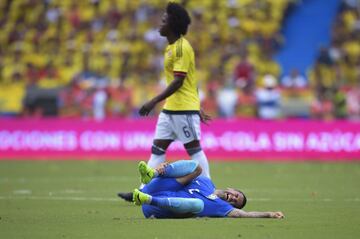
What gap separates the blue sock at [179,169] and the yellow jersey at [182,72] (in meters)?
2.23

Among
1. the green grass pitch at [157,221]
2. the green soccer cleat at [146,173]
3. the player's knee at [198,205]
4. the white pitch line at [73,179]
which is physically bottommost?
the white pitch line at [73,179]

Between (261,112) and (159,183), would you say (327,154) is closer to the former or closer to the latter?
(261,112)

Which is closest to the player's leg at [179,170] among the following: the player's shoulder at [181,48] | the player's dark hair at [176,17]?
the player's shoulder at [181,48]

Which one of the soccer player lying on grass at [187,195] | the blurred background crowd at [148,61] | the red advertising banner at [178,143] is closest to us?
the soccer player lying on grass at [187,195]

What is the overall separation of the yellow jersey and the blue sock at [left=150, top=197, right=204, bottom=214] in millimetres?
2638

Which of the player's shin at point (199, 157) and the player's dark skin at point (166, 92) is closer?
the player's dark skin at point (166, 92)

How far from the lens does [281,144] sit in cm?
2492

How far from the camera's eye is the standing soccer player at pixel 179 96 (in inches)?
502

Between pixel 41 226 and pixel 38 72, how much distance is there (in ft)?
67.2

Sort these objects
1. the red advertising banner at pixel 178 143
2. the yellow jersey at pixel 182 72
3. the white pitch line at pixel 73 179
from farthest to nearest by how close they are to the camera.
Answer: the red advertising banner at pixel 178 143 → the white pitch line at pixel 73 179 → the yellow jersey at pixel 182 72

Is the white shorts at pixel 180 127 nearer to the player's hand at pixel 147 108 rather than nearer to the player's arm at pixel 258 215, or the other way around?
the player's hand at pixel 147 108

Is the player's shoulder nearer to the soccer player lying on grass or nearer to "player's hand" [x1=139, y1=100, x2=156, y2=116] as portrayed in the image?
"player's hand" [x1=139, y1=100, x2=156, y2=116]

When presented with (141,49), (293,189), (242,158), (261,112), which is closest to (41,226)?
(293,189)

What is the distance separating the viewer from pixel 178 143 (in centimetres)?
2431
